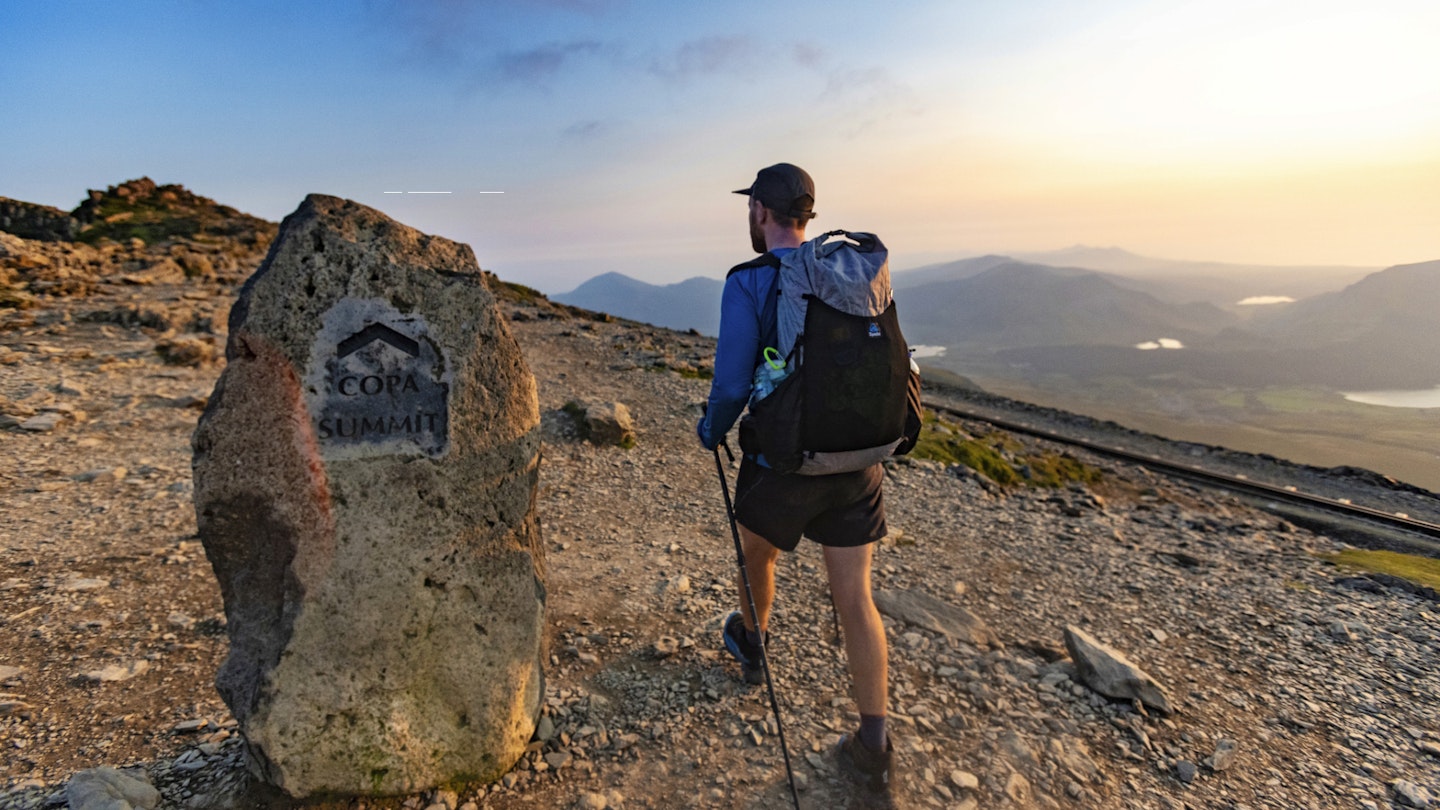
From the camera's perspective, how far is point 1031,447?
55.8 feet

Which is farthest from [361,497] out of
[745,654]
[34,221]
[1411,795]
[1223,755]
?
[34,221]

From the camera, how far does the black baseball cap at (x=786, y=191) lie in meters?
3.68

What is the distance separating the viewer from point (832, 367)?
342cm

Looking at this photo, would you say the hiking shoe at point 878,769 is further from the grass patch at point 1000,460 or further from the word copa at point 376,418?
the grass patch at point 1000,460

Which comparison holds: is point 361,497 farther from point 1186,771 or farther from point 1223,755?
point 1223,755

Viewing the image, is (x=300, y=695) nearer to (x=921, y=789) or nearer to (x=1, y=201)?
(x=921, y=789)

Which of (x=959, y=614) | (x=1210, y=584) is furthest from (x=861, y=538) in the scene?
(x=1210, y=584)

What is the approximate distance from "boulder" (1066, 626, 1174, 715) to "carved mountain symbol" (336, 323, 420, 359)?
588cm

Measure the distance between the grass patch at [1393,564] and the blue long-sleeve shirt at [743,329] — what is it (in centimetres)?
1081

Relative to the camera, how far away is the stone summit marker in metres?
3.20

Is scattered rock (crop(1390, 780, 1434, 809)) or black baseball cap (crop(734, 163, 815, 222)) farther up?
black baseball cap (crop(734, 163, 815, 222))

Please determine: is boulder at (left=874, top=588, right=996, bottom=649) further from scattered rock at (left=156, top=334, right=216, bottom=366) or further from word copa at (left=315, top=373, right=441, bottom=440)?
scattered rock at (left=156, top=334, right=216, bottom=366)

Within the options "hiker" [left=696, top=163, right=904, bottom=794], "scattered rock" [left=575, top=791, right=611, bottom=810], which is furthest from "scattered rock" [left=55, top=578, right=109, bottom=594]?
"hiker" [left=696, top=163, right=904, bottom=794]

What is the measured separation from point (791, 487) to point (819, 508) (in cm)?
22
